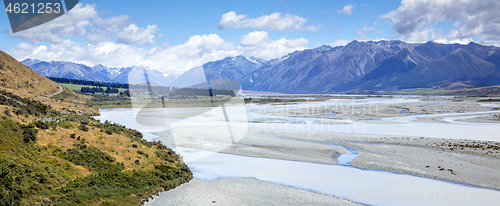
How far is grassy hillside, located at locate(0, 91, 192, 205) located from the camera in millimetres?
18641

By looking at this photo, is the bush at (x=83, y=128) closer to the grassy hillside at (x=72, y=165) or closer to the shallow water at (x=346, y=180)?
the grassy hillside at (x=72, y=165)

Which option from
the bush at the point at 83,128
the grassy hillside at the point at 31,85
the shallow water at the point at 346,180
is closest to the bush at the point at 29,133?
the bush at the point at 83,128

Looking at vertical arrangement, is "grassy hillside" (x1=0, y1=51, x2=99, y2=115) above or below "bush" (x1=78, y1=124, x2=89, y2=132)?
above

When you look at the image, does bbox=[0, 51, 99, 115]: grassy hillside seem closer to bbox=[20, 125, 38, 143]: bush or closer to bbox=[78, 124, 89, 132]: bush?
bbox=[78, 124, 89, 132]: bush

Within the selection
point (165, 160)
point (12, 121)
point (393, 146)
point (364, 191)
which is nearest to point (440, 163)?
point (393, 146)

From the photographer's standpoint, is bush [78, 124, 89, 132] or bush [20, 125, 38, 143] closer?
bush [20, 125, 38, 143]

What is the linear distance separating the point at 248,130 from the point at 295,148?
19165 millimetres

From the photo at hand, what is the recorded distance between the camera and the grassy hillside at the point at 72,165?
18641mm

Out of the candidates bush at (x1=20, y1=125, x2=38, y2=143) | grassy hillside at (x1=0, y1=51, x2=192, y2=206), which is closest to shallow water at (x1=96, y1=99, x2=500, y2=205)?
grassy hillside at (x1=0, y1=51, x2=192, y2=206)

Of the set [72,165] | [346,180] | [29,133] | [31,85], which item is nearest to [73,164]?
[72,165]

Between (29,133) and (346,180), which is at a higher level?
(29,133)

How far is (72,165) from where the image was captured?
2281cm

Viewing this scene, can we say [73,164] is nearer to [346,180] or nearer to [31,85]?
[346,180]

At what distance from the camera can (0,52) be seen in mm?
109062
